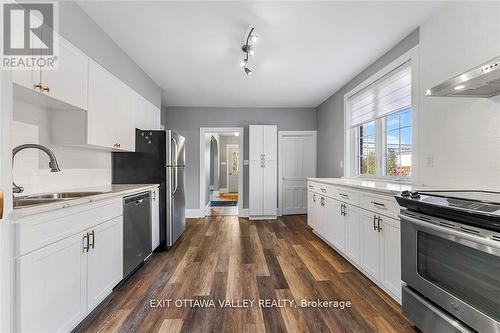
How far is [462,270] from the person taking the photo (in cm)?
124

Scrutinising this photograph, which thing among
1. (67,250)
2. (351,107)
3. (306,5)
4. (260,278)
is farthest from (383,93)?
(67,250)

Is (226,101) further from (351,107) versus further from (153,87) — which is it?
(351,107)

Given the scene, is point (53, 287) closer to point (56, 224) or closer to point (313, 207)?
point (56, 224)

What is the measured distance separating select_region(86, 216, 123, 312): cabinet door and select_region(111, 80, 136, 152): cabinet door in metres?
0.97

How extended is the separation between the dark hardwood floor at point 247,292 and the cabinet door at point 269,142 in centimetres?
207

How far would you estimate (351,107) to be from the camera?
12.6 feet

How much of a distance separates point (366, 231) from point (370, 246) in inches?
5.6

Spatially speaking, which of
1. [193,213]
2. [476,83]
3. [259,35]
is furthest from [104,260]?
[193,213]

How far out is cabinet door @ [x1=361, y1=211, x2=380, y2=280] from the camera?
83.3 inches

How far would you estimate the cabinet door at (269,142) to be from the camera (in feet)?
16.3

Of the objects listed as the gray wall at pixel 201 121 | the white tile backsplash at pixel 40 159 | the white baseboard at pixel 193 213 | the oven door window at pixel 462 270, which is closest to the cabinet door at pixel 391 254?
the oven door window at pixel 462 270

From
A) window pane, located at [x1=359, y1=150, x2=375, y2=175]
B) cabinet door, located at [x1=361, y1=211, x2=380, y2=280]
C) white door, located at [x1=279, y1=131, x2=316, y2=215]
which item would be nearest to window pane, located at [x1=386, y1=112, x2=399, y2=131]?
window pane, located at [x1=359, y1=150, x2=375, y2=175]

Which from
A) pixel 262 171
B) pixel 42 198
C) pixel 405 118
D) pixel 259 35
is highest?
pixel 259 35

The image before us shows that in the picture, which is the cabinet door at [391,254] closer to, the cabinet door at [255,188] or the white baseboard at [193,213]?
the cabinet door at [255,188]
